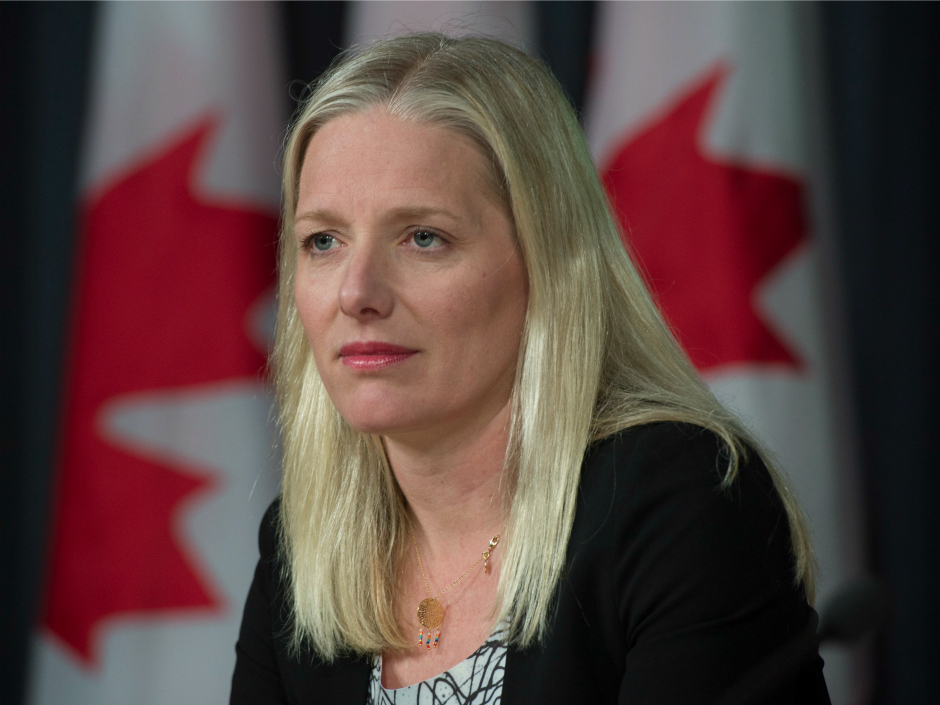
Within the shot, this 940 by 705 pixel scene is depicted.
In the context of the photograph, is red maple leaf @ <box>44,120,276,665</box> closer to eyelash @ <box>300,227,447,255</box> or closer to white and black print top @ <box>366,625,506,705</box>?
eyelash @ <box>300,227,447,255</box>

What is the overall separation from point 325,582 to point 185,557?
935 millimetres

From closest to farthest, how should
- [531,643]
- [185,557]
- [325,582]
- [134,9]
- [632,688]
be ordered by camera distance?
1. [632,688]
2. [531,643]
3. [325,582]
4. [185,557]
5. [134,9]

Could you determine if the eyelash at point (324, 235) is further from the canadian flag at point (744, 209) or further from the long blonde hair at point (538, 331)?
the canadian flag at point (744, 209)

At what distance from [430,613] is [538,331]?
383 mm

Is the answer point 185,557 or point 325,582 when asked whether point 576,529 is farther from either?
point 185,557

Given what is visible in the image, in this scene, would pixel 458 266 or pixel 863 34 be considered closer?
pixel 458 266

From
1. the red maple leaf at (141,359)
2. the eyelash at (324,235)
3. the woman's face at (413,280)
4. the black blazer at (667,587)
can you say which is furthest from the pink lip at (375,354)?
the red maple leaf at (141,359)

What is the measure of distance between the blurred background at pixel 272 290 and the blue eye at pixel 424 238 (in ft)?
3.46

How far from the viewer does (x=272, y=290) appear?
2.34 metres

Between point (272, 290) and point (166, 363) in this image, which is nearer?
point (166, 363)

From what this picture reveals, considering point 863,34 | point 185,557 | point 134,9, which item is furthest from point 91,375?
point 863,34

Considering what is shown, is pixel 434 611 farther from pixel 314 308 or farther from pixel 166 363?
pixel 166 363

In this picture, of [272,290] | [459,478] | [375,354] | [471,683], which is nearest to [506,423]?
[459,478]

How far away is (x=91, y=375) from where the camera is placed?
7.39 feet
